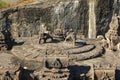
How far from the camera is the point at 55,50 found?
42.6 m

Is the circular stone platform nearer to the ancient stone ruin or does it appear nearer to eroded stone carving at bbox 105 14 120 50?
the ancient stone ruin

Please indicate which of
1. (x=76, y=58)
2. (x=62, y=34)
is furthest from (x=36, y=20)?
(x=76, y=58)

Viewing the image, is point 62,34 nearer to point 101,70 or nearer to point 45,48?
point 45,48

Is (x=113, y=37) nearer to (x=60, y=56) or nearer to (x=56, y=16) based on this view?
(x=60, y=56)

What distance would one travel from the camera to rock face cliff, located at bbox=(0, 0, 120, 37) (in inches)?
2729

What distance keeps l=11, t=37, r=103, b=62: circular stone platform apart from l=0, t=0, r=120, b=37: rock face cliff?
74.4 ft

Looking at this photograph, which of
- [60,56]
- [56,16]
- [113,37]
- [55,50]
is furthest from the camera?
[56,16]

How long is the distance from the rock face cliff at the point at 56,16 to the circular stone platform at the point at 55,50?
22673 millimetres

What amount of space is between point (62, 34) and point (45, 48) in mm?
3292

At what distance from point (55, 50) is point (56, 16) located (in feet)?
90.2

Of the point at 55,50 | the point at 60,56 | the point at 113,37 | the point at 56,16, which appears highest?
the point at 56,16

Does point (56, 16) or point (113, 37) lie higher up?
point (56, 16)

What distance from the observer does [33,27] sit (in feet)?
231

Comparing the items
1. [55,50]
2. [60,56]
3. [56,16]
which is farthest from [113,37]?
[56,16]
